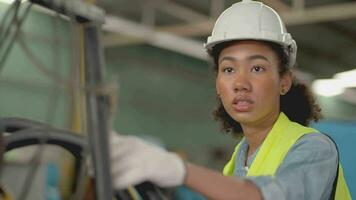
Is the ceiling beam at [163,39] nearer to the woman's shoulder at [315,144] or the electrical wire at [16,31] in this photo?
the woman's shoulder at [315,144]

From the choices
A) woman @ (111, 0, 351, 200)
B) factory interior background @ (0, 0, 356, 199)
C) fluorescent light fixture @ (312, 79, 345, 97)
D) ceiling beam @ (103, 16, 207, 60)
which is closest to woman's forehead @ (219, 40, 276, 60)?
woman @ (111, 0, 351, 200)

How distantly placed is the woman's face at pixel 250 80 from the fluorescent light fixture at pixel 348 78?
6.45m

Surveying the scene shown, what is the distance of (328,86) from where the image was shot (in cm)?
848

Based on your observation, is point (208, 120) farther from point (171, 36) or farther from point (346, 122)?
point (346, 122)

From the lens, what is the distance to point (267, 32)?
55.0 inches

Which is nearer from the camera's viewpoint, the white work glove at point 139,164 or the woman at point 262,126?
the white work glove at point 139,164

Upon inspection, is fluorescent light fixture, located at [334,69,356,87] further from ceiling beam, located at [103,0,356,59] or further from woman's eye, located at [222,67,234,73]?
woman's eye, located at [222,67,234,73]

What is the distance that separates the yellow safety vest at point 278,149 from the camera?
1.30 m

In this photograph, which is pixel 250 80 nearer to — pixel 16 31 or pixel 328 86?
pixel 16 31

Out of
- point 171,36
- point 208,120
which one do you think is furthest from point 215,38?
point 208,120

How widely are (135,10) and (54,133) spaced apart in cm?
588

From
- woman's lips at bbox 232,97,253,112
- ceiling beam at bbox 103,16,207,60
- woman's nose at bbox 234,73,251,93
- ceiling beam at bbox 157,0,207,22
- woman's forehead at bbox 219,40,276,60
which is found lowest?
woman's lips at bbox 232,97,253,112

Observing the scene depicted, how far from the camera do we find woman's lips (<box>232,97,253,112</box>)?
136cm

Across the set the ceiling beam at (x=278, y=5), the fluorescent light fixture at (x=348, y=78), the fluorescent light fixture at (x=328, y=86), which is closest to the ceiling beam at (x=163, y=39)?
the ceiling beam at (x=278, y=5)
